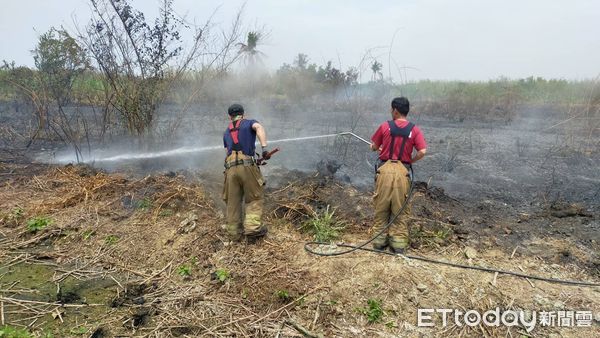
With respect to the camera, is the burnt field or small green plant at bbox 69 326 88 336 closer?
small green plant at bbox 69 326 88 336

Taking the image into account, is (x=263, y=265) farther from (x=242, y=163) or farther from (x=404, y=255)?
(x=404, y=255)

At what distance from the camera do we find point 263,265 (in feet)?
14.9

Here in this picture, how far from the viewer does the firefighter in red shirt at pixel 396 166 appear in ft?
14.6

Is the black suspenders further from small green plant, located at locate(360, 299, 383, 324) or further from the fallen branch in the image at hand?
the fallen branch

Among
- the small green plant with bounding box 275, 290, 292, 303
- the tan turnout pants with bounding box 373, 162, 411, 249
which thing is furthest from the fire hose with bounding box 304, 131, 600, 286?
the small green plant with bounding box 275, 290, 292, 303

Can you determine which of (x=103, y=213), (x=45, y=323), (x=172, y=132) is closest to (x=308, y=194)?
(x=103, y=213)

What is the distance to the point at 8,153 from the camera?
1010 centimetres

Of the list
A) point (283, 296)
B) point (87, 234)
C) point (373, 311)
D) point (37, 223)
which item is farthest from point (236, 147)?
point (37, 223)

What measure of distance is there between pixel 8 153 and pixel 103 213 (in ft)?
19.9

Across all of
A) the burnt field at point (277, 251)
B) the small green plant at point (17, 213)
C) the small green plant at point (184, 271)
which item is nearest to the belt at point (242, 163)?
the burnt field at point (277, 251)

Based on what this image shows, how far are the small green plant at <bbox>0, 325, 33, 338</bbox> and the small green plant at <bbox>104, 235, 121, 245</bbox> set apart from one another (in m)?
1.81

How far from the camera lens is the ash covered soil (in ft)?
12.5

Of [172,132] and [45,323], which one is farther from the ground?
[172,132]

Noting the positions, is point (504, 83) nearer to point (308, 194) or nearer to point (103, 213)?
point (308, 194)
